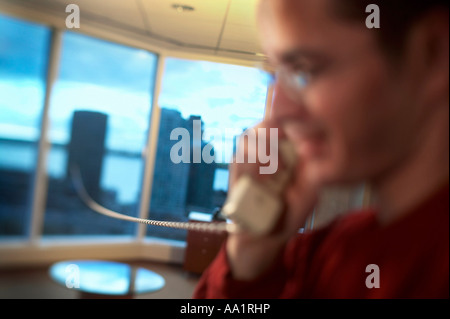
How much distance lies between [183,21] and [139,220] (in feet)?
0.73

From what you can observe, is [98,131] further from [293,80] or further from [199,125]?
[293,80]

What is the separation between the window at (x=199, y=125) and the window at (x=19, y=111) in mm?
144

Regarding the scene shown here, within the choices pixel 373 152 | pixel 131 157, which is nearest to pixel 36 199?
pixel 131 157

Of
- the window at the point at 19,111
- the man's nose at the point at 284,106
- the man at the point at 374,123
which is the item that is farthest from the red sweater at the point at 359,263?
the window at the point at 19,111

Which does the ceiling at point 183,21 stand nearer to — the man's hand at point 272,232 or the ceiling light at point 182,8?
the ceiling light at point 182,8

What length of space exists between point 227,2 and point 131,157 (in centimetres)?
19

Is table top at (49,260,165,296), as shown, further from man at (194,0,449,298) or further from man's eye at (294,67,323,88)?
man's eye at (294,67,323,88)

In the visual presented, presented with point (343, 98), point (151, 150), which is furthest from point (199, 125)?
point (343, 98)

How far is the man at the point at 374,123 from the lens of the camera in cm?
30

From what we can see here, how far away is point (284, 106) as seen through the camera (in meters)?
0.34

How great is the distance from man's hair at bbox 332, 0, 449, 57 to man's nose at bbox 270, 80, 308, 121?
8 cm

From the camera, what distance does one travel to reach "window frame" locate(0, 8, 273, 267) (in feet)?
1.31

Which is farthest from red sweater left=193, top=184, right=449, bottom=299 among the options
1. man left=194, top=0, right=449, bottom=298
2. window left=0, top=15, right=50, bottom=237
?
window left=0, top=15, right=50, bottom=237
